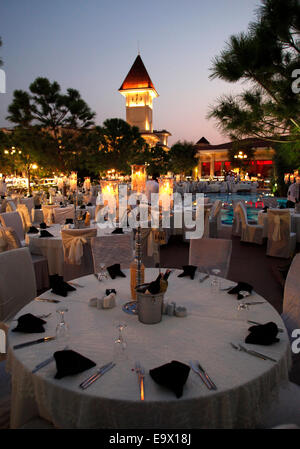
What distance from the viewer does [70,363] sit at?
1.24m

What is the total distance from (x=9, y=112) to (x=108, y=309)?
70.1 feet

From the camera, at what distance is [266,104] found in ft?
10.7

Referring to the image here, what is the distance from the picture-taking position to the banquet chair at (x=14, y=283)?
7.68 feet

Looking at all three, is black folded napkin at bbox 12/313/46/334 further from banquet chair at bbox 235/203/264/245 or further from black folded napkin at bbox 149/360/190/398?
banquet chair at bbox 235/203/264/245

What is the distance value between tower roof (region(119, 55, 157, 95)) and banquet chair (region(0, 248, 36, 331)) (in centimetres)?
4159

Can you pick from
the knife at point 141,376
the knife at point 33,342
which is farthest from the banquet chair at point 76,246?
the knife at point 141,376

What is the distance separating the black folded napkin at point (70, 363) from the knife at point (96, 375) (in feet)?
0.17

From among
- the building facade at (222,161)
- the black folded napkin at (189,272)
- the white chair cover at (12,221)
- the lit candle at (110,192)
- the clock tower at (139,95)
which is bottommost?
the black folded napkin at (189,272)

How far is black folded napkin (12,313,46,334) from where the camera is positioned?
61.4 inches

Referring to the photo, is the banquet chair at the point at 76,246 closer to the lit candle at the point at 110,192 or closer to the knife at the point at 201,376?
the lit candle at the point at 110,192

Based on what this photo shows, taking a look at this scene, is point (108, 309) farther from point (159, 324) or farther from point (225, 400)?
point (225, 400)

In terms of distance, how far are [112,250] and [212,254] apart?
104 cm

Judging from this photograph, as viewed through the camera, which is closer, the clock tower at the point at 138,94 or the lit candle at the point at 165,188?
the lit candle at the point at 165,188

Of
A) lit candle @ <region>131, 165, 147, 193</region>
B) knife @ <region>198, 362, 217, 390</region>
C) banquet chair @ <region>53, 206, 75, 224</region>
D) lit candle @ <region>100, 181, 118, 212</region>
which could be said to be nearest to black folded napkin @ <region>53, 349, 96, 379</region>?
knife @ <region>198, 362, 217, 390</region>
